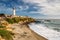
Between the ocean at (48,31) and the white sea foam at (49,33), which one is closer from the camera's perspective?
the white sea foam at (49,33)

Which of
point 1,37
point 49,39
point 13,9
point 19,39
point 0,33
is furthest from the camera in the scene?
point 13,9

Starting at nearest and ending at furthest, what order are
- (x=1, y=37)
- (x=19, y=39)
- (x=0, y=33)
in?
(x=1, y=37), (x=0, y=33), (x=19, y=39)

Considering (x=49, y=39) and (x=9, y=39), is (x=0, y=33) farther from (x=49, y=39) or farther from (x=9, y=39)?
(x=49, y=39)

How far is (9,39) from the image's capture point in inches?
901

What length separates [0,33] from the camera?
2388 centimetres

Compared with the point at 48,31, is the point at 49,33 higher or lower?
higher

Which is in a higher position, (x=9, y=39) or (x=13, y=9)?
(x=9, y=39)

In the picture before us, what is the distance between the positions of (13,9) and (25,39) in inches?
3863

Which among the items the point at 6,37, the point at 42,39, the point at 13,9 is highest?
the point at 6,37

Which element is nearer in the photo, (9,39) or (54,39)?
(9,39)

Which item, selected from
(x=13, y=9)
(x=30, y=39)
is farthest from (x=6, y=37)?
(x=13, y=9)

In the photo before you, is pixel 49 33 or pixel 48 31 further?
pixel 48 31

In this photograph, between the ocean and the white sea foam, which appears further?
the ocean

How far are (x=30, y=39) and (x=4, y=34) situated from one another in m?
4.49
